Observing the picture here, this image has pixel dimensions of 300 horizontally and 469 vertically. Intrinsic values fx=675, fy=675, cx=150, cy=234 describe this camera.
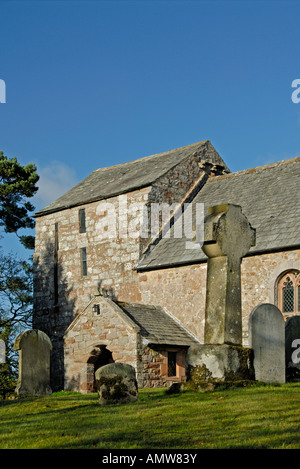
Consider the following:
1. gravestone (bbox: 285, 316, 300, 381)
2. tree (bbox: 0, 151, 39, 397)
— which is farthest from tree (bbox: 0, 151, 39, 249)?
gravestone (bbox: 285, 316, 300, 381)

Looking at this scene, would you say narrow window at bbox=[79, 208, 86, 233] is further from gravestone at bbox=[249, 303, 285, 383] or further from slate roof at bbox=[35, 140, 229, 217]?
gravestone at bbox=[249, 303, 285, 383]

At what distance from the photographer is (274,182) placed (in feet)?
85.8

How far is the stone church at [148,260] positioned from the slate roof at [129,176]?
87mm

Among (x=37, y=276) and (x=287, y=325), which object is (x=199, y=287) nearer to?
(x=287, y=325)

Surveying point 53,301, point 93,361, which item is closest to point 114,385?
point 93,361

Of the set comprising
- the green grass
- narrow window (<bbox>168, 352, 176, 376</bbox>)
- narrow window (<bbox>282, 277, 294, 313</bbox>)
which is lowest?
narrow window (<bbox>168, 352, 176, 376</bbox>)

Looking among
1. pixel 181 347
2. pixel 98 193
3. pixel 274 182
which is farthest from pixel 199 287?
pixel 98 193

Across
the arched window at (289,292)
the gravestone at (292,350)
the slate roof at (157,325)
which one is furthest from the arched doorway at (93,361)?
the gravestone at (292,350)

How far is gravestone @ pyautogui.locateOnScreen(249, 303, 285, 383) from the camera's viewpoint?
1312 centimetres

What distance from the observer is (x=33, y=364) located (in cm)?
1677

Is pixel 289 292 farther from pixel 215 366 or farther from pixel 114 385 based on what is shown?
pixel 114 385

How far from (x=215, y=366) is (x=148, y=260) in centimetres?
1392

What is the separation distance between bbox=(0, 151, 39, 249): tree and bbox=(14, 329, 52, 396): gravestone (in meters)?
17.5
